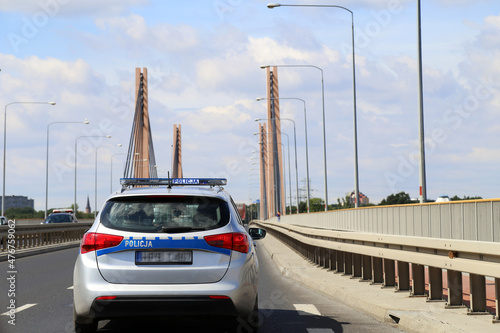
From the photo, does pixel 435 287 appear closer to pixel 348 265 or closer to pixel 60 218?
pixel 348 265

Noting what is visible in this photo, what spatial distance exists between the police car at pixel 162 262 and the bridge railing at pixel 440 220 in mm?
6044

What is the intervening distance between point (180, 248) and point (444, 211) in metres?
8.46

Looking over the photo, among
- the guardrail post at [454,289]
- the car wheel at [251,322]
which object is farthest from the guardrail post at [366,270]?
the car wheel at [251,322]

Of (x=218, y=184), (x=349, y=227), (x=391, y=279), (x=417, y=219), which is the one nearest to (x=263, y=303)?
(x=391, y=279)

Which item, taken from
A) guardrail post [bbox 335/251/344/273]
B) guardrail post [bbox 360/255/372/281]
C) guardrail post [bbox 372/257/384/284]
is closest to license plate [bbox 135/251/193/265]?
guardrail post [bbox 372/257/384/284]

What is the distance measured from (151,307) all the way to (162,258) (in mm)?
443

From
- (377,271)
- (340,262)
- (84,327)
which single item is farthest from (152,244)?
(340,262)

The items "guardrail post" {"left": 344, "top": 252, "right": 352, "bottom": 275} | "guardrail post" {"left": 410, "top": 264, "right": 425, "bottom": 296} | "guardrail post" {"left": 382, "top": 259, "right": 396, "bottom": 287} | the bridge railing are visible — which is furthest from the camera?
"guardrail post" {"left": 344, "top": 252, "right": 352, "bottom": 275}

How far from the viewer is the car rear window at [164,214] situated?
7227 millimetres

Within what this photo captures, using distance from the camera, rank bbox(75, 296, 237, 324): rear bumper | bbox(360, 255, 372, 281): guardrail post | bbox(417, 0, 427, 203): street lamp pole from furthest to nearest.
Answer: bbox(417, 0, 427, 203): street lamp pole, bbox(360, 255, 372, 281): guardrail post, bbox(75, 296, 237, 324): rear bumper

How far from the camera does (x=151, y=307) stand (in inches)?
276

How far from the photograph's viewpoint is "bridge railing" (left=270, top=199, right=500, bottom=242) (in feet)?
40.4

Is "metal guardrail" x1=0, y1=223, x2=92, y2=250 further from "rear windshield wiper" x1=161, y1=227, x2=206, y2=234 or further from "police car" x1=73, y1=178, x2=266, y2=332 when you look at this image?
"rear windshield wiper" x1=161, y1=227, x2=206, y2=234

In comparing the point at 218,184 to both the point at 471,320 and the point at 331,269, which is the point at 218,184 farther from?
the point at 331,269
